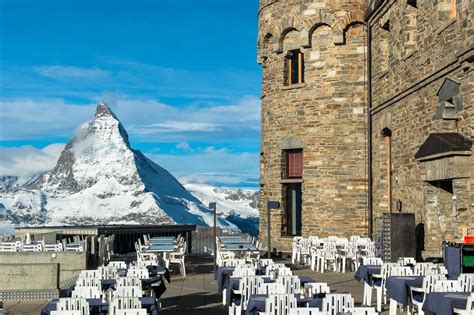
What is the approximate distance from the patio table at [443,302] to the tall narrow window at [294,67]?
13.9 m

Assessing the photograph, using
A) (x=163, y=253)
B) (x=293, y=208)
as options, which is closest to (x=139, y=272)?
(x=163, y=253)

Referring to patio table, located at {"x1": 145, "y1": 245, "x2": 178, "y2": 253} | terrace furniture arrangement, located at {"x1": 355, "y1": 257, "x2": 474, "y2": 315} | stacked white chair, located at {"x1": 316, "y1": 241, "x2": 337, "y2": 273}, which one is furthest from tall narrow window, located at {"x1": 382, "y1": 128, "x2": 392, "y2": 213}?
terrace furniture arrangement, located at {"x1": 355, "y1": 257, "x2": 474, "y2": 315}

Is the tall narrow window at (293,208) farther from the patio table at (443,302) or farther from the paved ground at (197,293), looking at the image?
the patio table at (443,302)

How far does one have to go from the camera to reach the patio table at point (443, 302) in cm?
878

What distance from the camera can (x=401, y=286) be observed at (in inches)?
414

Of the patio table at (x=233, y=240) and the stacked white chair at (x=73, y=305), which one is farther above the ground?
the patio table at (x=233, y=240)

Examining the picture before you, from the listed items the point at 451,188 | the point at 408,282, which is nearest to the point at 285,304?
the point at 408,282

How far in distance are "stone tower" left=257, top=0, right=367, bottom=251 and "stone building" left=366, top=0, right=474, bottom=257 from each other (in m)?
0.54

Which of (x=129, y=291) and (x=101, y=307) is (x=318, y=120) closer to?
(x=129, y=291)

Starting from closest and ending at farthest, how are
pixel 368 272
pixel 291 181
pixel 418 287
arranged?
pixel 418 287 < pixel 368 272 < pixel 291 181

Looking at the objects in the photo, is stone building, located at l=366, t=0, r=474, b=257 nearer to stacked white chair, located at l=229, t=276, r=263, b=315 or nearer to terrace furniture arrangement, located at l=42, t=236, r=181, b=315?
stacked white chair, located at l=229, t=276, r=263, b=315

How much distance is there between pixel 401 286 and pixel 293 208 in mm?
12429

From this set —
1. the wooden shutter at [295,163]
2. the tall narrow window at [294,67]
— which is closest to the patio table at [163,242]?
the wooden shutter at [295,163]

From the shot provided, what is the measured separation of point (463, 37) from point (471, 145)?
72.9 inches
